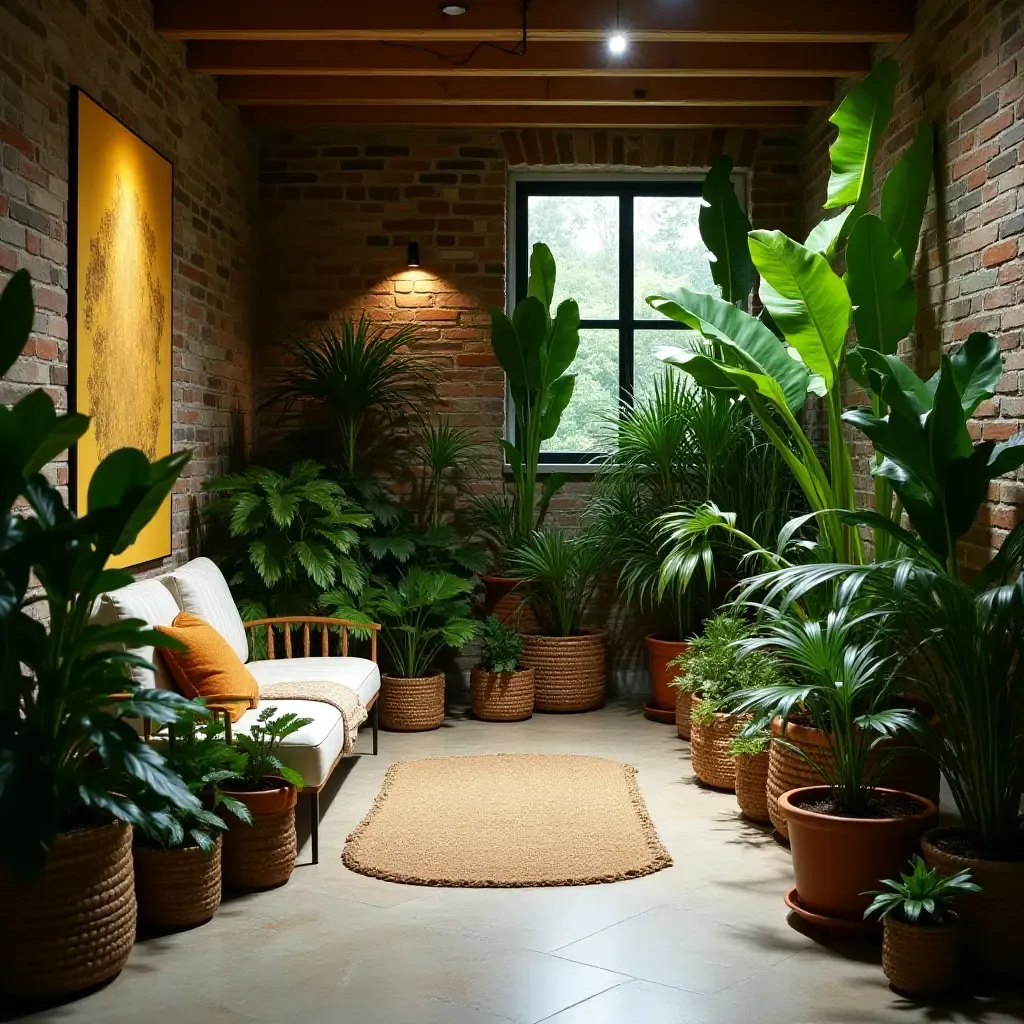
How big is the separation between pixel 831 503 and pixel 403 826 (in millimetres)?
2016

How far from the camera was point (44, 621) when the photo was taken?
3.95m

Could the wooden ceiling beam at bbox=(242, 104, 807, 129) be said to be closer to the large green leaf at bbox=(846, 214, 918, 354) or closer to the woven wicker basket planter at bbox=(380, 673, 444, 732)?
the large green leaf at bbox=(846, 214, 918, 354)

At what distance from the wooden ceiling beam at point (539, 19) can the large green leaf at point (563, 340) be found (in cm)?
173

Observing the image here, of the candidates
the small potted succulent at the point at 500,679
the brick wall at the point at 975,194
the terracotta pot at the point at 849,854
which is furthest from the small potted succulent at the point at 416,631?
the terracotta pot at the point at 849,854

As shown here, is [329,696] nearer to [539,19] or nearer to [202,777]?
[202,777]

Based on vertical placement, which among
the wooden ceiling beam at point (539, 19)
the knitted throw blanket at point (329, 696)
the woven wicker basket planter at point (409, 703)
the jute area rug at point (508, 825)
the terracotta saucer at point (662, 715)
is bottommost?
the jute area rug at point (508, 825)

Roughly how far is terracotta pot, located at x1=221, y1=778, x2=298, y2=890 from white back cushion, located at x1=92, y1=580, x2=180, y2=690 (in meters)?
0.55

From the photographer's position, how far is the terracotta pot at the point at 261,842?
12.5 feet

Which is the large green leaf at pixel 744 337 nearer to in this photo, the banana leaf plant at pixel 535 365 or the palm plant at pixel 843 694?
the palm plant at pixel 843 694

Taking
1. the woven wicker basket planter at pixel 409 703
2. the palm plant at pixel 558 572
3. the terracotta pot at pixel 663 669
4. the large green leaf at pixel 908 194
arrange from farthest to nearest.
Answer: the palm plant at pixel 558 572, the terracotta pot at pixel 663 669, the woven wicker basket planter at pixel 409 703, the large green leaf at pixel 908 194

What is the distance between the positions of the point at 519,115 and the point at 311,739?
407cm

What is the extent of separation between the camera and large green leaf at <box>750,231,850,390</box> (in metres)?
4.21

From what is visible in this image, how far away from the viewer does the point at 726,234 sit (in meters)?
5.72

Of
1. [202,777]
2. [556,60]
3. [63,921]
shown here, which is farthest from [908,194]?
[63,921]
